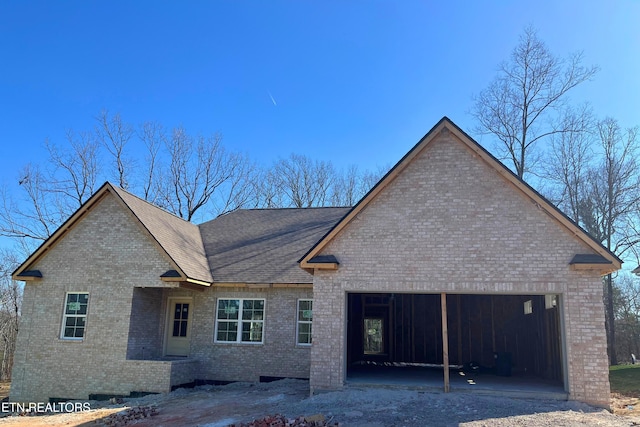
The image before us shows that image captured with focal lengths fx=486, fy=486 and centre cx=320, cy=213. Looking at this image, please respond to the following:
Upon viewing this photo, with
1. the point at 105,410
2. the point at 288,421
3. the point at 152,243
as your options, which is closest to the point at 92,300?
the point at 152,243

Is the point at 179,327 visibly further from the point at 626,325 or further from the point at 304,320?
the point at 626,325

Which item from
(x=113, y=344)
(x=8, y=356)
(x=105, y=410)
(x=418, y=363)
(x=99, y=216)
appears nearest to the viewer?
(x=105, y=410)

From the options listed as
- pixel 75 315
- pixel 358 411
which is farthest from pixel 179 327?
pixel 358 411

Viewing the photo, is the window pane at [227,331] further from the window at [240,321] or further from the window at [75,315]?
the window at [75,315]

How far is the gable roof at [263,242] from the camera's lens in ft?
56.8

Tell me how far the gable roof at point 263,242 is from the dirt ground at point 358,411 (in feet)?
14.1

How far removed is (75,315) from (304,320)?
25.7 feet

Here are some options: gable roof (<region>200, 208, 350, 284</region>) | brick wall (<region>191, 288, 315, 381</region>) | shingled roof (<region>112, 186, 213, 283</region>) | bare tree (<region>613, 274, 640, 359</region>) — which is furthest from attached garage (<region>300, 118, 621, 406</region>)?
bare tree (<region>613, 274, 640, 359</region>)

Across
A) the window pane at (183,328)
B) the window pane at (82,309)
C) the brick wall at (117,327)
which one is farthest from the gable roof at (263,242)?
the window pane at (82,309)

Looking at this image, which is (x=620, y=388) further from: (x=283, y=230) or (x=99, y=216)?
(x=99, y=216)

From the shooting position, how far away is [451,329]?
1953 centimetres

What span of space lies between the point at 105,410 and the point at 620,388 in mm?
18104

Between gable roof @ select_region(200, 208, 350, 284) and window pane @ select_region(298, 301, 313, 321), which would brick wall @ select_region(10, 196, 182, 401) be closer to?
gable roof @ select_region(200, 208, 350, 284)

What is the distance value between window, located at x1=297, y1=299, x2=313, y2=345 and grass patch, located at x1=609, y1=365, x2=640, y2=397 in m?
11.4
